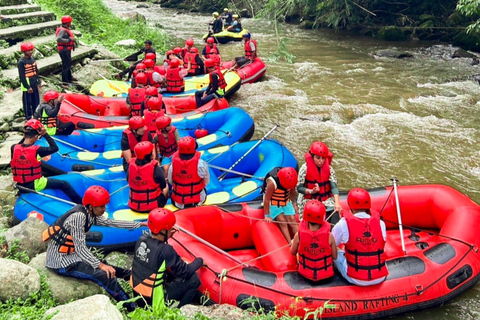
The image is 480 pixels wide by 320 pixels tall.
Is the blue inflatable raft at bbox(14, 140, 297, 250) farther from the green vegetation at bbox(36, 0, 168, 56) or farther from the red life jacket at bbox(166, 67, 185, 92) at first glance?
the green vegetation at bbox(36, 0, 168, 56)

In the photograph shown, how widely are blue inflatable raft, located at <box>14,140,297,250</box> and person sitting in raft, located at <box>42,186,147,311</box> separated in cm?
122

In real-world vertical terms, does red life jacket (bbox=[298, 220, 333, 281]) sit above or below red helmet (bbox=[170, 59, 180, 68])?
below

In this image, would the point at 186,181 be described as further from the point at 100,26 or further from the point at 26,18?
the point at 100,26

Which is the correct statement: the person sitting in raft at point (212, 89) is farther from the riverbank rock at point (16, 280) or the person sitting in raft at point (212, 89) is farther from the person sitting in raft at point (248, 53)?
the riverbank rock at point (16, 280)

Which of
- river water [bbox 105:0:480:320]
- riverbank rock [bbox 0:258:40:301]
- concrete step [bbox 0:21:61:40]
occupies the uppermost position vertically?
concrete step [bbox 0:21:61:40]

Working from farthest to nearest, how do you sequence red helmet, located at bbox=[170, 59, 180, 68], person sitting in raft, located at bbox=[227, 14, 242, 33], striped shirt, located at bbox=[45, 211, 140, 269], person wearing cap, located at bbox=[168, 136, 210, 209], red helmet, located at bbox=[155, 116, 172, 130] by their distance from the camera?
1. person sitting in raft, located at bbox=[227, 14, 242, 33]
2. red helmet, located at bbox=[170, 59, 180, 68]
3. red helmet, located at bbox=[155, 116, 172, 130]
4. person wearing cap, located at bbox=[168, 136, 210, 209]
5. striped shirt, located at bbox=[45, 211, 140, 269]

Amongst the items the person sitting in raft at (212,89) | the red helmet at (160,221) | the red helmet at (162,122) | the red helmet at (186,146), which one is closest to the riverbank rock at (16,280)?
the red helmet at (160,221)

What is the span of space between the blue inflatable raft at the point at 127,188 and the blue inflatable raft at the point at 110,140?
0.50m

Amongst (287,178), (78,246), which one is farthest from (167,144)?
(78,246)

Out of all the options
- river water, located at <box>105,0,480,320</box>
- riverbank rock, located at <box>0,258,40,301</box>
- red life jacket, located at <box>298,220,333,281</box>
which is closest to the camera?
riverbank rock, located at <box>0,258,40,301</box>

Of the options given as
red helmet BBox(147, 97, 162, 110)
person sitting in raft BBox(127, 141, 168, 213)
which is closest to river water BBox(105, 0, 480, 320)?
red helmet BBox(147, 97, 162, 110)

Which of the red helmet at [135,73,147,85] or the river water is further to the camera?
the red helmet at [135,73,147,85]

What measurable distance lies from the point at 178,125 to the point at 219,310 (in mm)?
4765

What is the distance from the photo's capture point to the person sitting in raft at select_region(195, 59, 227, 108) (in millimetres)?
9521
